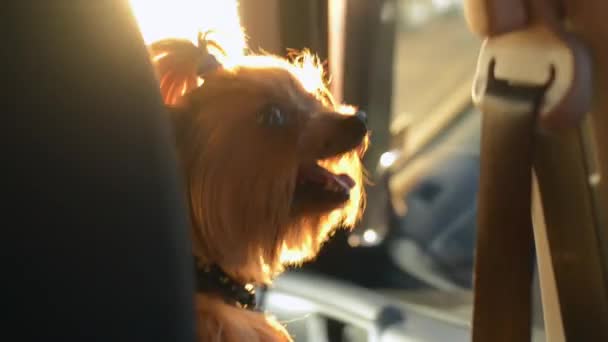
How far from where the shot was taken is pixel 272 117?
0.91 metres

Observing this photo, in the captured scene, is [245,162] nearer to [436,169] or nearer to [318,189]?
[318,189]

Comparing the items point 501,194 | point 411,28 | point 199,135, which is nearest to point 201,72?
point 199,135

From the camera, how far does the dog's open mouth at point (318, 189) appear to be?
942 millimetres

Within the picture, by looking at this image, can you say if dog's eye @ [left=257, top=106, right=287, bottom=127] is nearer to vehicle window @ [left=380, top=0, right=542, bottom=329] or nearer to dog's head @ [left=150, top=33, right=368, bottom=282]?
dog's head @ [left=150, top=33, right=368, bottom=282]

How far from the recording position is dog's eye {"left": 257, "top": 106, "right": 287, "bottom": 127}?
0.90 meters

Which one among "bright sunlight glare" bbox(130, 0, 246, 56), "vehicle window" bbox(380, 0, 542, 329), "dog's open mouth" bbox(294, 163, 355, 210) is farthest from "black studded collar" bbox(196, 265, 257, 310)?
"vehicle window" bbox(380, 0, 542, 329)

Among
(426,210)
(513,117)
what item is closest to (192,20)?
(513,117)

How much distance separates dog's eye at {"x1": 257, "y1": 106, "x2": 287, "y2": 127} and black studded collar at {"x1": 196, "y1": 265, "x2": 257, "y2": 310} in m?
0.15

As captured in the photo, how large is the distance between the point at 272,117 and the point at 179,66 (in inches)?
4.1

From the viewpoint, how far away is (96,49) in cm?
55

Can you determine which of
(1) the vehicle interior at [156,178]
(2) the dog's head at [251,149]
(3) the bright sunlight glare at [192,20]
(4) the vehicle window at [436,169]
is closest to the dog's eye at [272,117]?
(2) the dog's head at [251,149]

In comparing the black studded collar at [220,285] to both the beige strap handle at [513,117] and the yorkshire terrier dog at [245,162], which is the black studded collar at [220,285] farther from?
the beige strap handle at [513,117]

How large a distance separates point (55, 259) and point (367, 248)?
1.20 m

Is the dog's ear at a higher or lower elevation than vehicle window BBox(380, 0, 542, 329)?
higher
